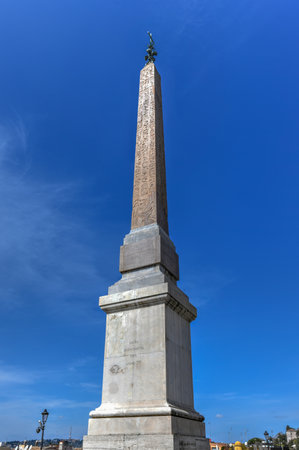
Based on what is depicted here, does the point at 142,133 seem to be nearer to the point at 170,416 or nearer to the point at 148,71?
the point at 148,71

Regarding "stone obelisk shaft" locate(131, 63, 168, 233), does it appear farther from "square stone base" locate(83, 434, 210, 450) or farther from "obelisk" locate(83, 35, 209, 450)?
"square stone base" locate(83, 434, 210, 450)

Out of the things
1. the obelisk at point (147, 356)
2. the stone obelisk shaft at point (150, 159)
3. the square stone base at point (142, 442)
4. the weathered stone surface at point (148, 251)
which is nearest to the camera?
the square stone base at point (142, 442)

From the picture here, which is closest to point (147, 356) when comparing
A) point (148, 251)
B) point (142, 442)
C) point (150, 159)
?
point (142, 442)

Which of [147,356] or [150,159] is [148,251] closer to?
[147,356]

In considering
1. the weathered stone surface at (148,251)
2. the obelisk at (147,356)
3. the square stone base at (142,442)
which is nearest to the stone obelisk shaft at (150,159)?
the obelisk at (147,356)

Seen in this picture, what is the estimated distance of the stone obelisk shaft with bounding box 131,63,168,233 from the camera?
8.30 meters

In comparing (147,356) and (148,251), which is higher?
(148,251)

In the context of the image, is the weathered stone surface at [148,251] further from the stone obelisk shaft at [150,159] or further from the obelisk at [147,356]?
the stone obelisk shaft at [150,159]

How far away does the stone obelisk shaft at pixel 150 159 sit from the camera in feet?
27.2

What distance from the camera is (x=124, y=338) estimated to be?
6.41 metres

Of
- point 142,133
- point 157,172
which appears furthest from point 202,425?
point 142,133

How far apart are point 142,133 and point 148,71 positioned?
2.50m

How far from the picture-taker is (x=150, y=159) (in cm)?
907

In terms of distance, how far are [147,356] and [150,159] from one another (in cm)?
475
